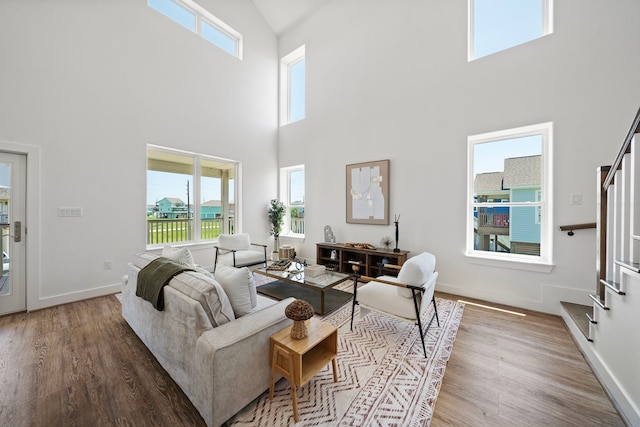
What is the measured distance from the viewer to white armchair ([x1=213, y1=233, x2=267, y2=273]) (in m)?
4.07

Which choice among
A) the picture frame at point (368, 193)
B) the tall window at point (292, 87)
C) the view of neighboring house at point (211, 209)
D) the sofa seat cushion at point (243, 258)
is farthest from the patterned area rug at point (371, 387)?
the tall window at point (292, 87)

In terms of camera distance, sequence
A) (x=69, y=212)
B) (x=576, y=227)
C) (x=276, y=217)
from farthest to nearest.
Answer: (x=276, y=217) → (x=69, y=212) → (x=576, y=227)

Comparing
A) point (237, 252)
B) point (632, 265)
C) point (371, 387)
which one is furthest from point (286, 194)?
point (632, 265)

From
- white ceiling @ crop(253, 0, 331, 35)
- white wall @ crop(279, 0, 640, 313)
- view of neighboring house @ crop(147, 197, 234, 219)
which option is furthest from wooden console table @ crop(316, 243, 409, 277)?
white ceiling @ crop(253, 0, 331, 35)

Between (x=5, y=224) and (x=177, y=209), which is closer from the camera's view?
(x=5, y=224)

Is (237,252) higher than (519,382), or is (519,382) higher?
(237,252)

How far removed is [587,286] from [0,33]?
739 centimetres

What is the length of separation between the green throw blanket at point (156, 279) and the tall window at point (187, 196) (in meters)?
2.51

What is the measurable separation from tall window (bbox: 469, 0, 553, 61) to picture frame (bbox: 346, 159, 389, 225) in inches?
82.5

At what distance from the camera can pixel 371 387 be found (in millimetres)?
1686

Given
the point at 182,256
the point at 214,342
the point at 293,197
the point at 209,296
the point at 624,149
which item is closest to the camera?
the point at 214,342

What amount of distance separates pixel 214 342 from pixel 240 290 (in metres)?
0.40

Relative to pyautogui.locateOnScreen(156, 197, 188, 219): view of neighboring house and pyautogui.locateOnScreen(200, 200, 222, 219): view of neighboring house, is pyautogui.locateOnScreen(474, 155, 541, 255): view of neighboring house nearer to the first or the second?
pyautogui.locateOnScreen(200, 200, 222, 219): view of neighboring house

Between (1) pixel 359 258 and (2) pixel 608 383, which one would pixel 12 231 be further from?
(2) pixel 608 383
